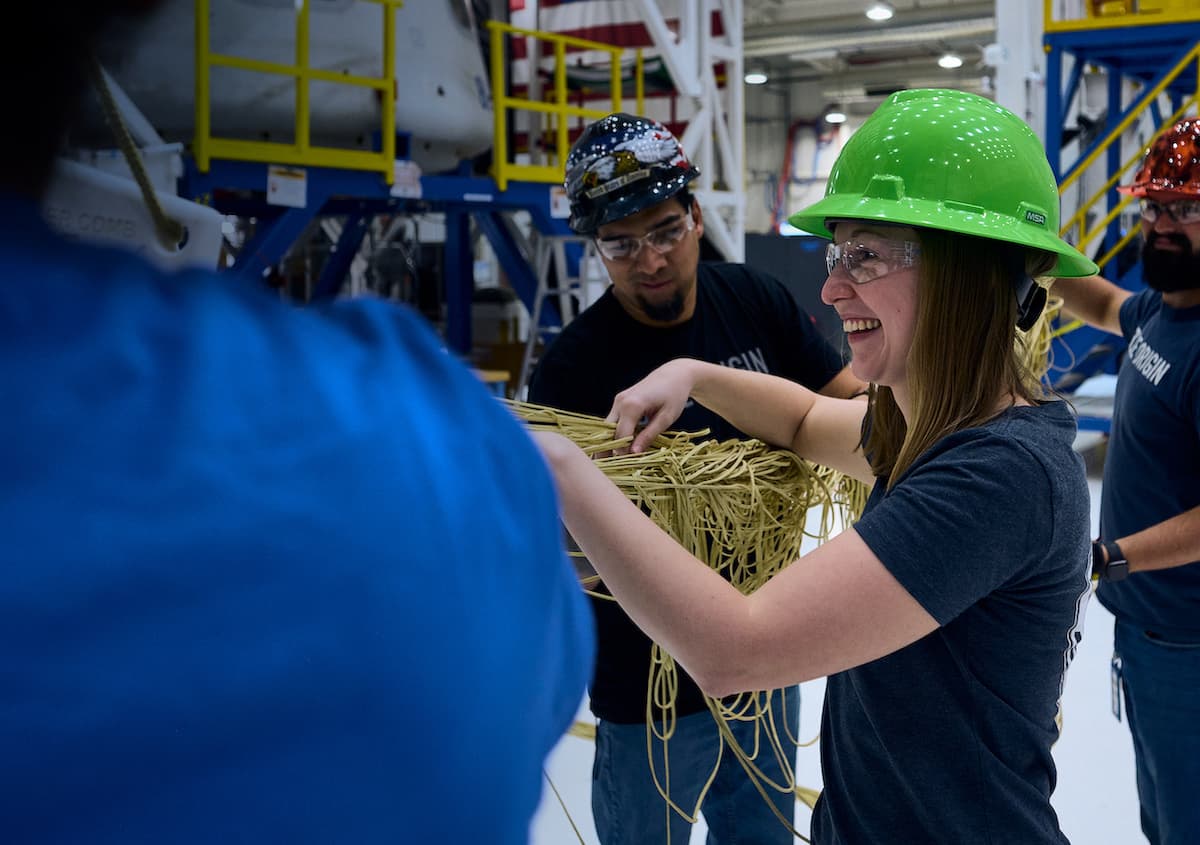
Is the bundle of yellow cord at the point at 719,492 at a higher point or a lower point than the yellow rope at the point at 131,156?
lower

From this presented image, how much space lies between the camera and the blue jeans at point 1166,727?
2.21 meters

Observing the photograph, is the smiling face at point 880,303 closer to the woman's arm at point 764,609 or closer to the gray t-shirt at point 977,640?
the gray t-shirt at point 977,640

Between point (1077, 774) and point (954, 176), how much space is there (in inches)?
111

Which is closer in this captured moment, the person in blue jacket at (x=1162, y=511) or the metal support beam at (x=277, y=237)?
the person in blue jacket at (x=1162, y=511)

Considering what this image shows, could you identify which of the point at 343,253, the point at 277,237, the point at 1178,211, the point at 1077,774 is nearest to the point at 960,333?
the point at 1178,211

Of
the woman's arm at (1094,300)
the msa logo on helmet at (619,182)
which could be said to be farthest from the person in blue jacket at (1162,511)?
the msa logo on helmet at (619,182)

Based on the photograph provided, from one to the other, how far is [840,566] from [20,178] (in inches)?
33.8

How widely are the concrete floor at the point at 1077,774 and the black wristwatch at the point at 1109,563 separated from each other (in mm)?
1232

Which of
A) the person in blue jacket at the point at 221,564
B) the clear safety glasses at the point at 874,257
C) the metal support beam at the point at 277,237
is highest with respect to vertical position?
the metal support beam at the point at 277,237

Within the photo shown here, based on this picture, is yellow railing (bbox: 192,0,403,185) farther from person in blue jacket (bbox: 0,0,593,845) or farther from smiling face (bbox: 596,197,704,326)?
person in blue jacket (bbox: 0,0,593,845)

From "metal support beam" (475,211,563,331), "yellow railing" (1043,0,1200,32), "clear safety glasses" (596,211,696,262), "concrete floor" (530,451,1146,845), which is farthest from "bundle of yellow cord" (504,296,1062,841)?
"metal support beam" (475,211,563,331)

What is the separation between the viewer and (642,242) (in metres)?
2.29

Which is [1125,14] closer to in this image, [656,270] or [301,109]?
[301,109]

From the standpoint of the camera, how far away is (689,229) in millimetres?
2389
